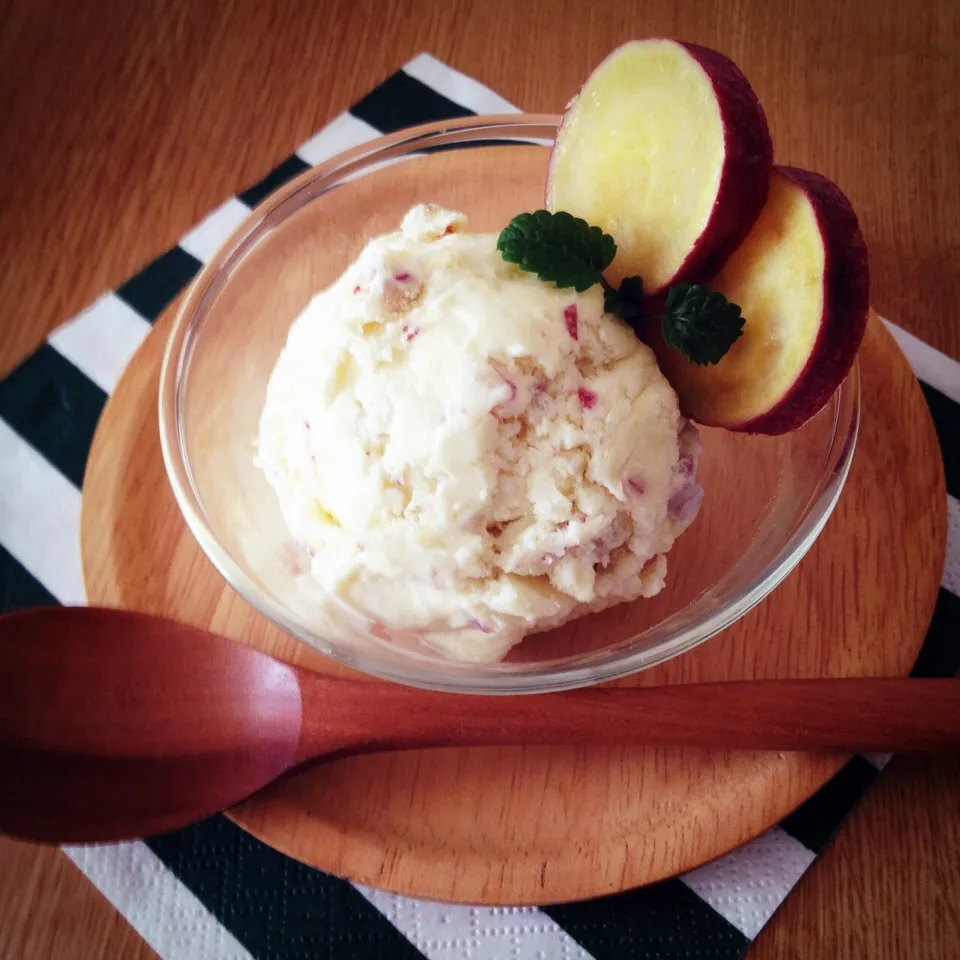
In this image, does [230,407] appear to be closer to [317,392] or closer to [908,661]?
[317,392]

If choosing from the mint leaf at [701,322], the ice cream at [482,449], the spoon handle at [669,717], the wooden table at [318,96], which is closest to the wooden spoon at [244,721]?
Answer: the spoon handle at [669,717]

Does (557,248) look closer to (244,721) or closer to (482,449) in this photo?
(482,449)

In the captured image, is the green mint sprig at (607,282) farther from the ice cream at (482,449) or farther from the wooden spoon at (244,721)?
the wooden spoon at (244,721)

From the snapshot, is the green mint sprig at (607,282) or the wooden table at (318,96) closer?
the green mint sprig at (607,282)

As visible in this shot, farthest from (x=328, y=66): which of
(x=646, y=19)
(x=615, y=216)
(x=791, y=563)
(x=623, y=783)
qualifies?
(x=623, y=783)

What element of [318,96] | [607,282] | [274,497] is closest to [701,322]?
[607,282]

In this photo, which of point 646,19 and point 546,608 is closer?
point 546,608
